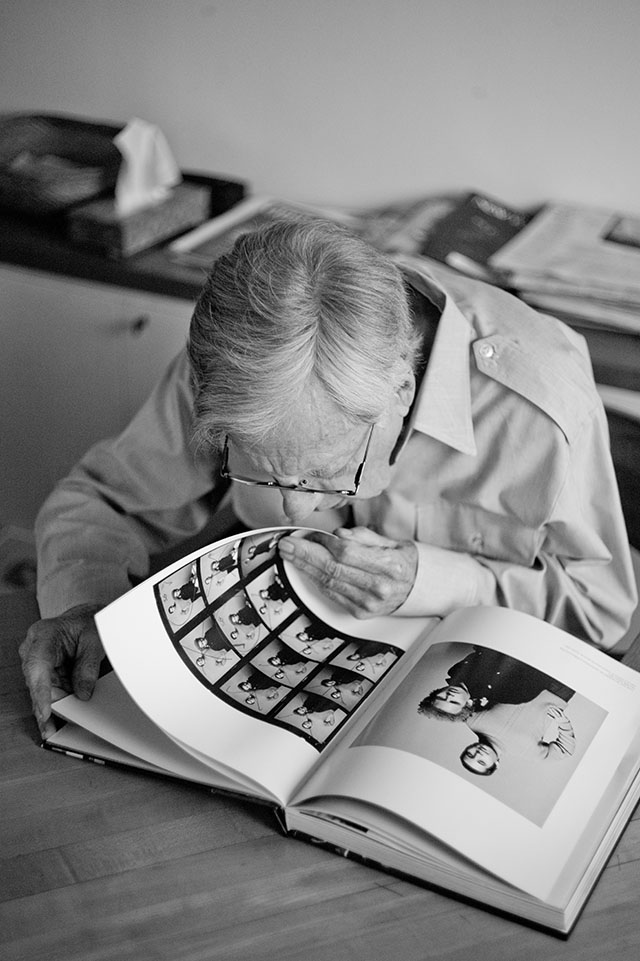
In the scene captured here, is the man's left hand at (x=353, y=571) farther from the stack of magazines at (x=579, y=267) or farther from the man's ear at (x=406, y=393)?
the stack of magazines at (x=579, y=267)

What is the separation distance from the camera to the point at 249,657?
1021 mm

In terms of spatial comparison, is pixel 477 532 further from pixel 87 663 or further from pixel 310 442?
pixel 87 663

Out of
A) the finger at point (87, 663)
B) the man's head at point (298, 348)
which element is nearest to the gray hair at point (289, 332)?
the man's head at point (298, 348)

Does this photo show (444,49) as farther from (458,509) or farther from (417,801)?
(417,801)

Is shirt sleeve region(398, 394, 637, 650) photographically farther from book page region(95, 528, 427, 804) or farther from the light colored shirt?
book page region(95, 528, 427, 804)

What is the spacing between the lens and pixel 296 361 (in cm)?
100

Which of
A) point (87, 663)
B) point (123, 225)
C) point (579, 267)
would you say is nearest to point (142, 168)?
point (123, 225)

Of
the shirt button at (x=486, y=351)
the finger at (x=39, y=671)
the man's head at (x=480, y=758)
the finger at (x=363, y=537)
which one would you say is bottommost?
the finger at (x=39, y=671)

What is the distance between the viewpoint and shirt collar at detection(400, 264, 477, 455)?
122cm

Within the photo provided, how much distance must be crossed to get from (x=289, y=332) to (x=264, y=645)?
31 centimetres

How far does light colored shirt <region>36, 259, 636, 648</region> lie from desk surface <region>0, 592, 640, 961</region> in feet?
0.97

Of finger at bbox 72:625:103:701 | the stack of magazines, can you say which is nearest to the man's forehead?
finger at bbox 72:625:103:701

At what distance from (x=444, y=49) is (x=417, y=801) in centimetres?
163

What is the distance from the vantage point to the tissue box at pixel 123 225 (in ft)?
6.45
